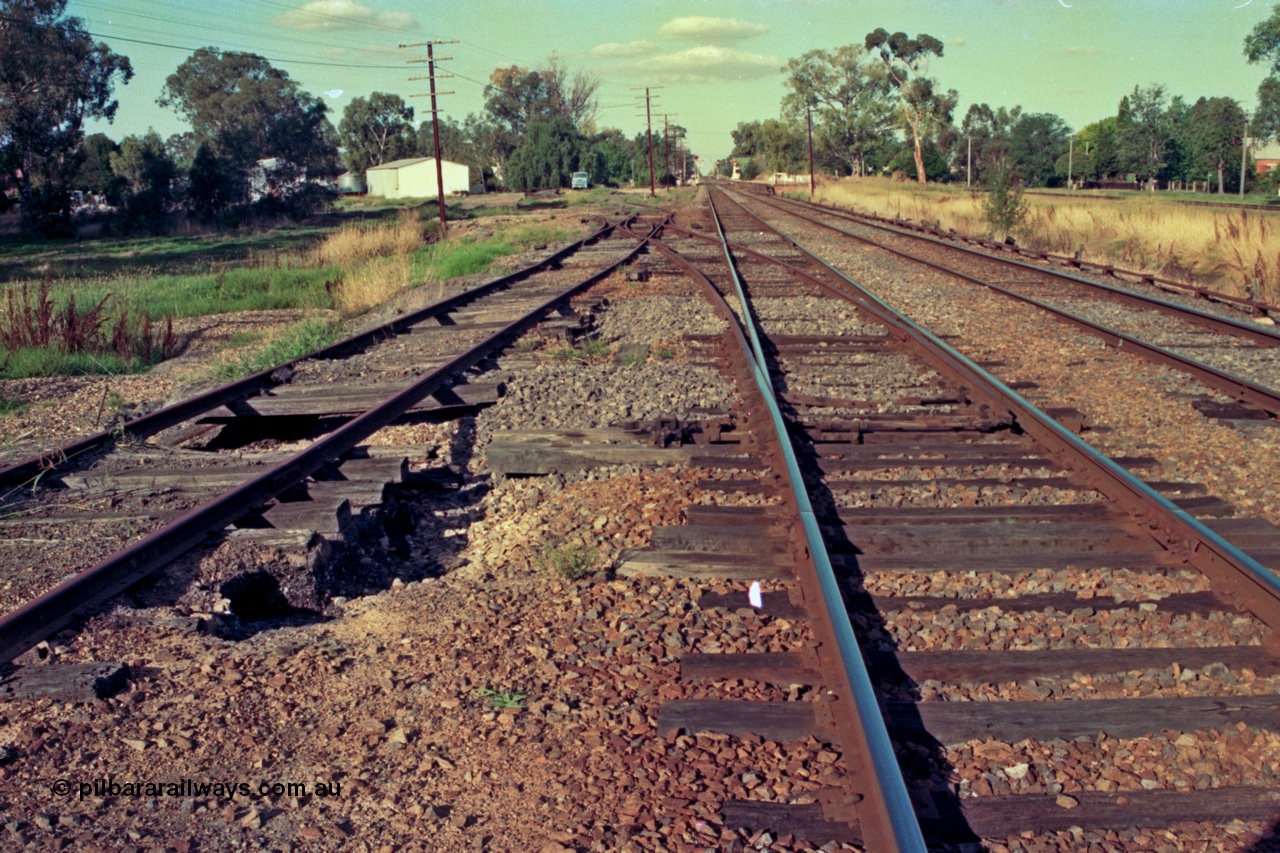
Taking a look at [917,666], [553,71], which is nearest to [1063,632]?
[917,666]

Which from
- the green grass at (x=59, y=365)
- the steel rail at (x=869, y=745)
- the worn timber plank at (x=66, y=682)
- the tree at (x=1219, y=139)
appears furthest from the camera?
the tree at (x=1219, y=139)

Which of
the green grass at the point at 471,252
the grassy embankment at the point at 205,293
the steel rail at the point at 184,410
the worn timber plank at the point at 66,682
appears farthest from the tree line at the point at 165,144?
the worn timber plank at the point at 66,682

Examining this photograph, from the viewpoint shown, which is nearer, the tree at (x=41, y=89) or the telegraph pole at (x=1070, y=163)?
the tree at (x=41, y=89)

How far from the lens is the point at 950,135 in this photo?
12075cm

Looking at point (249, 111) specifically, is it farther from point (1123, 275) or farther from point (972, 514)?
point (972, 514)

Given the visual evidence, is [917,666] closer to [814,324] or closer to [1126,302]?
[814,324]

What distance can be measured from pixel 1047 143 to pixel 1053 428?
139m

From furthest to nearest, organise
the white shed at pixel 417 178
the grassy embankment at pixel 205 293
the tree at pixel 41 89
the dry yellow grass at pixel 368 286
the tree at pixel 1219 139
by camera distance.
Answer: the white shed at pixel 417 178, the tree at pixel 1219 139, the tree at pixel 41 89, the dry yellow grass at pixel 368 286, the grassy embankment at pixel 205 293

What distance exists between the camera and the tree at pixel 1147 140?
329 feet

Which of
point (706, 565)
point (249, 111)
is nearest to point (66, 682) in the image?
point (706, 565)

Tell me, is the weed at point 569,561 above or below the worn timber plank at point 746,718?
above

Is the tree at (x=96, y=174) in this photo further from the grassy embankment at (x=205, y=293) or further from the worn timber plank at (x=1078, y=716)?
the worn timber plank at (x=1078, y=716)

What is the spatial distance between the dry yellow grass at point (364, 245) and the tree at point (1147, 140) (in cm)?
9015

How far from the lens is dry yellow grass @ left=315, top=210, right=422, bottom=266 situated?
21828 mm
